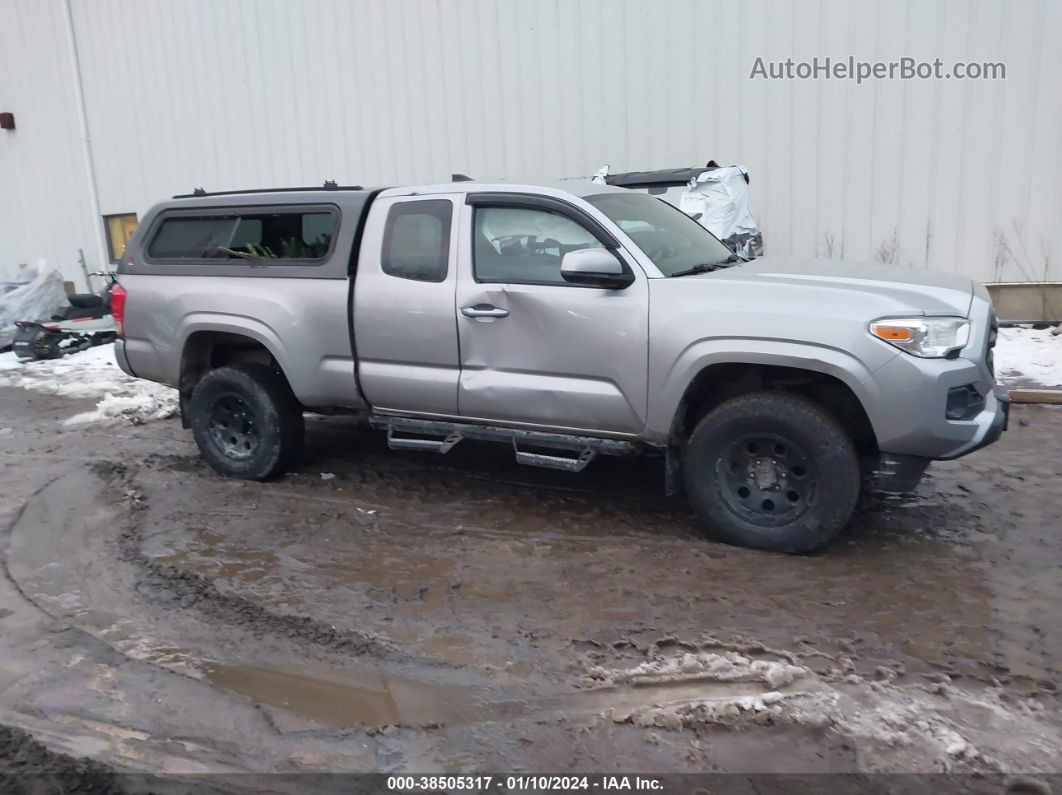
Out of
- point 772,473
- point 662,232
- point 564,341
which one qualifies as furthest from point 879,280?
point 564,341

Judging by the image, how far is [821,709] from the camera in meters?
3.25

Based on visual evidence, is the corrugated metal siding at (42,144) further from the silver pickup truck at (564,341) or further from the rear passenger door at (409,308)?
the rear passenger door at (409,308)

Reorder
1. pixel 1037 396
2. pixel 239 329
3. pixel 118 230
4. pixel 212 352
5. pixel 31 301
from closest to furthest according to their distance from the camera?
pixel 239 329
pixel 212 352
pixel 1037 396
pixel 31 301
pixel 118 230

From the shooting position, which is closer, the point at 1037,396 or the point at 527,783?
the point at 527,783

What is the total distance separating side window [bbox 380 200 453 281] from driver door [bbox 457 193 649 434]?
0.49ft

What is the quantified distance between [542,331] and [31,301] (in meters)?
11.1

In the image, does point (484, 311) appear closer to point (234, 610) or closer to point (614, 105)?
point (234, 610)

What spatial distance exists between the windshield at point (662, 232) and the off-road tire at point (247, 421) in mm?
2580

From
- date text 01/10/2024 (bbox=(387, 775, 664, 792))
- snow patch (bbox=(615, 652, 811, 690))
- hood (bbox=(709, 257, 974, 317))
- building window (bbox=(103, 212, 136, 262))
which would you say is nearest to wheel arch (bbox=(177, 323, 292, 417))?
hood (bbox=(709, 257, 974, 317))

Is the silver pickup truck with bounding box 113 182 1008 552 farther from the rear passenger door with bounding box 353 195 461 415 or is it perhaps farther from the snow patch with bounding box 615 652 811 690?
the snow patch with bounding box 615 652 811 690

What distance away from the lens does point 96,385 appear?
9906 mm

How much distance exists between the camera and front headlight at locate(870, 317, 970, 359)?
4.19 m

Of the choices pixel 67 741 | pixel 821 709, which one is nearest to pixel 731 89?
pixel 821 709

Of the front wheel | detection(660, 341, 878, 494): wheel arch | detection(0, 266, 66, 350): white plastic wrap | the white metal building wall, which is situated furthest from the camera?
detection(0, 266, 66, 350): white plastic wrap
